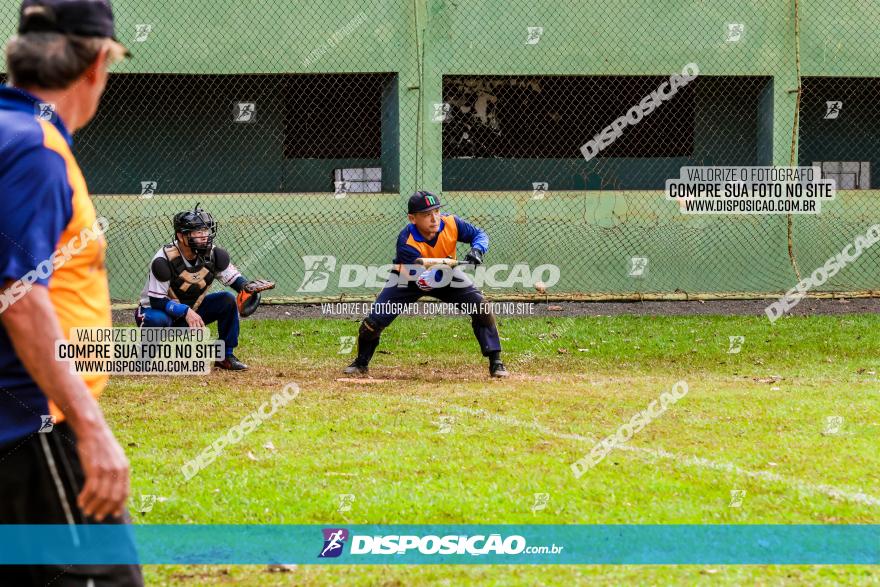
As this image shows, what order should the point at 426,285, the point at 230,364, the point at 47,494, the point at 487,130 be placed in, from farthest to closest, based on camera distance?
1. the point at 487,130
2. the point at 230,364
3. the point at 426,285
4. the point at 47,494

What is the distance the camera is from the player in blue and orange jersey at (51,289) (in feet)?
8.51

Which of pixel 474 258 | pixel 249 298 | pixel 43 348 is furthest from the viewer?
pixel 249 298

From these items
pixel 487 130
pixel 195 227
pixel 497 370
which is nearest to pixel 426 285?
pixel 497 370

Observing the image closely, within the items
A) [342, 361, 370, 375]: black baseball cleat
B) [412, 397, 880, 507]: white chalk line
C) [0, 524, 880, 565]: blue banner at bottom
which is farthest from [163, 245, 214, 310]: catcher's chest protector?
[0, 524, 880, 565]: blue banner at bottom

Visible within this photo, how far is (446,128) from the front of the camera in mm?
18703

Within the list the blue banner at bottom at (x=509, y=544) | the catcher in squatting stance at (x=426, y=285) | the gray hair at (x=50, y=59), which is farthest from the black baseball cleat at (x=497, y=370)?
the gray hair at (x=50, y=59)

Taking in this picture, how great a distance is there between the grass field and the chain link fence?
4.53 metres

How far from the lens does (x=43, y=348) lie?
8.52ft

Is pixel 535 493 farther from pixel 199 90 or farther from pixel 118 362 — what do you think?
pixel 199 90

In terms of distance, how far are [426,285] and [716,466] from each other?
456 centimetres

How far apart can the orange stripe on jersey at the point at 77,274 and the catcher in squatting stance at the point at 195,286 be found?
309 inches

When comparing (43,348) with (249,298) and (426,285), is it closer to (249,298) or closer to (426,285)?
(426,285)

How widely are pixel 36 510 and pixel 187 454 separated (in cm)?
455

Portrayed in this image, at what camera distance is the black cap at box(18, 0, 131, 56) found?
2777mm
